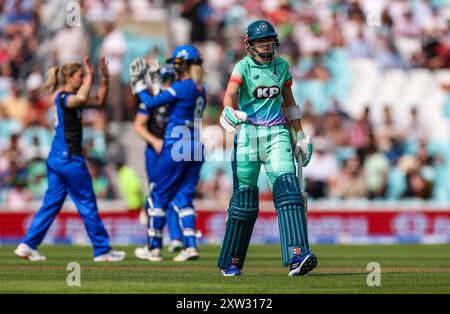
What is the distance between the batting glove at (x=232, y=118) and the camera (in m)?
10.3

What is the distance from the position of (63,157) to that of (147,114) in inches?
85.1

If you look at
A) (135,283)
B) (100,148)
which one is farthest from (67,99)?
(100,148)

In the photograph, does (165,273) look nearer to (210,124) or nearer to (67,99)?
(67,99)

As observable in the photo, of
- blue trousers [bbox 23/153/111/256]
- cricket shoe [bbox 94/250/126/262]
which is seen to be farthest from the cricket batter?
cricket shoe [bbox 94/250/126/262]

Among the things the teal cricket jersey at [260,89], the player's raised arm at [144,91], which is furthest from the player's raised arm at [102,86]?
the teal cricket jersey at [260,89]

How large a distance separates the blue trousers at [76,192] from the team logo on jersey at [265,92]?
3.59 m

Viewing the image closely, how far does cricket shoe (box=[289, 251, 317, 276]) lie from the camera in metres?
10.3

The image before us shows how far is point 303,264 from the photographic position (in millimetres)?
10367

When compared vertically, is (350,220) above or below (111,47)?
below

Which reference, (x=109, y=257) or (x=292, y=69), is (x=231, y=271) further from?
(x=292, y=69)

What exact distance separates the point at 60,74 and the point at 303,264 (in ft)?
15.3

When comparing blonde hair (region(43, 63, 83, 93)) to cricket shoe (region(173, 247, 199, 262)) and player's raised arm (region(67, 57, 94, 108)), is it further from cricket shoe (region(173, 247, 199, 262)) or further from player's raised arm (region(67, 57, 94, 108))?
cricket shoe (region(173, 247, 199, 262))
